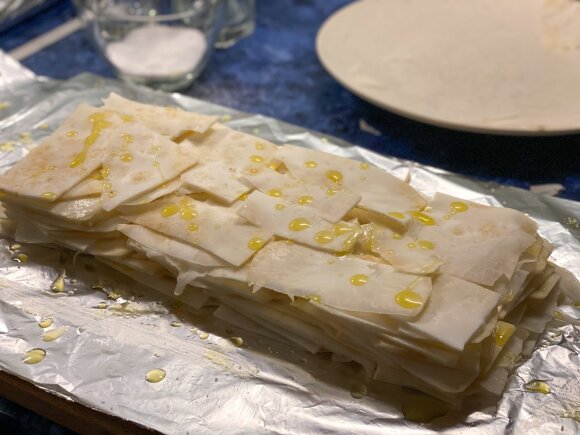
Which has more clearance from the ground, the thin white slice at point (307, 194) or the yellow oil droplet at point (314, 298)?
the thin white slice at point (307, 194)

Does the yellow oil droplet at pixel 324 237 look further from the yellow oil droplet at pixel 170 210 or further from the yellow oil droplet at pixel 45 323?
the yellow oil droplet at pixel 45 323

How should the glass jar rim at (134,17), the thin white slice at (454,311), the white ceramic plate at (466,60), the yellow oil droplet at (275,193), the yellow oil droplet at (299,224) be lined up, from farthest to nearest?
the glass jar rim at (134,17)
the white ceramic plate at (466,60)
the yellow oil droplet at (275,193)
the yellow oil droplet at (299,224)
the thin white slice at (454,311)

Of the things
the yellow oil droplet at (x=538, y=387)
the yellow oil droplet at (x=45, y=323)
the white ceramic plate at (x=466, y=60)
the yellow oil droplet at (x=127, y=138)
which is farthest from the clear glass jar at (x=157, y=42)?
the yellow oil droplet at (x=538, y=387)

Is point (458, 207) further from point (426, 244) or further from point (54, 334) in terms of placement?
point (54, 334)

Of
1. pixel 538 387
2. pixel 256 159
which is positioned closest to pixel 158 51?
pixel 256 159

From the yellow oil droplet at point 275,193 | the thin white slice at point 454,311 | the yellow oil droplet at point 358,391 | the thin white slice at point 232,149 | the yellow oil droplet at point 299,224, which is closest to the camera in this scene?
the thin white slice at point 454,311

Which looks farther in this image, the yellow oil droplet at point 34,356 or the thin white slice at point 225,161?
the thin white slice at point 225,161
